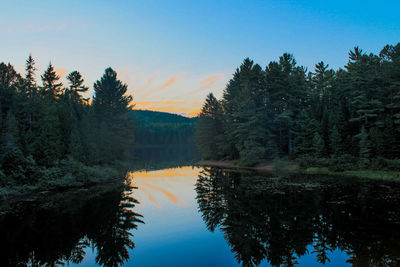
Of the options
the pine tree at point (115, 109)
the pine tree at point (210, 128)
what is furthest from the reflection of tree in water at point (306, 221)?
the pine tree at point (210, 128)

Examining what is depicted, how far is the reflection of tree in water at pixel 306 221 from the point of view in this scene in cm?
1085

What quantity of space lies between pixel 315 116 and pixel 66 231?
1608 inches

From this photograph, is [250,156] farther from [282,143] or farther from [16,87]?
[16,87]

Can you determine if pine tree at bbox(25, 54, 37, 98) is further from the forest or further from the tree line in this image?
the forest

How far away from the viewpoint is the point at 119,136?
44312 millimetres

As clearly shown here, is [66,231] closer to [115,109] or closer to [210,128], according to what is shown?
[115,109]

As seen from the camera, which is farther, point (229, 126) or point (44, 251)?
point (229, 126)

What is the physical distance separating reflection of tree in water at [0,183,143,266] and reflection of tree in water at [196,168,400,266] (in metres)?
4.98

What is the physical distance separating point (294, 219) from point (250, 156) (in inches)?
1138

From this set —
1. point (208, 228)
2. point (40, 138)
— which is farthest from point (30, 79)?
point (208, 228)

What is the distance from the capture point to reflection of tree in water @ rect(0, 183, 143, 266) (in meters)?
10.9

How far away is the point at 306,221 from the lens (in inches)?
585

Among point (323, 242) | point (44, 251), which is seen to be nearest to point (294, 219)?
point (323, 242)

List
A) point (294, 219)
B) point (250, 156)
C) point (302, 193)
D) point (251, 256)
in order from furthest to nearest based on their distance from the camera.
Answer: point (250, 156), point (302, 193), point (294, 219), point (251, 256)
